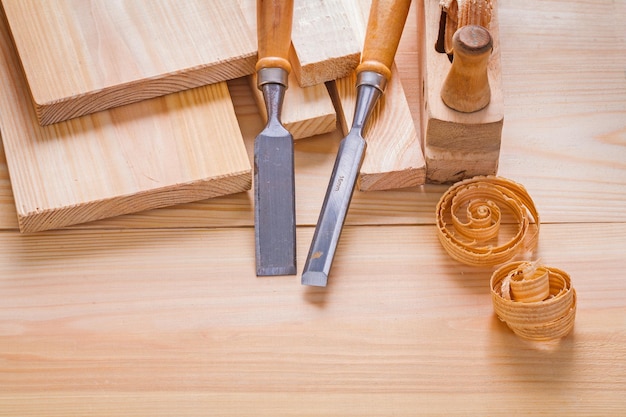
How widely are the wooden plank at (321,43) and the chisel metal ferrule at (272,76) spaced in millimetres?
27

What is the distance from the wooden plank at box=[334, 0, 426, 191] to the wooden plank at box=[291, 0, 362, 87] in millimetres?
29

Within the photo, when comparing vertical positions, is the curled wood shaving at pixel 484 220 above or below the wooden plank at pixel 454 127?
below

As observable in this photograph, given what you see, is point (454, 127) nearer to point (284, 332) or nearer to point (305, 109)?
point (305, 109)

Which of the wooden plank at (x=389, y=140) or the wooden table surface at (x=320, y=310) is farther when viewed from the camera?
the wooden plank at (x=389, y=140)

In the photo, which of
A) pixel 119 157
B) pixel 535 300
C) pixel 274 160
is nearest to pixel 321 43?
pixel 274 160

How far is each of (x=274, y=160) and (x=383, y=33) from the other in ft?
0.67

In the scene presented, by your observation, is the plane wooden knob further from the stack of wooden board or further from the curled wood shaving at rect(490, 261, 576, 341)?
the curled wood shaving at rect(490, 261, 576, 341)

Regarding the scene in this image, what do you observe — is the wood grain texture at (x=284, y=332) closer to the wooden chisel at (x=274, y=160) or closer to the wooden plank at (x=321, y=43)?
the wooden chisel at (x=274, y=160)

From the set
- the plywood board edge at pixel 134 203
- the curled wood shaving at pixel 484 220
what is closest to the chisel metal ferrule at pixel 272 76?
the plywood board edge at pixel 134 203

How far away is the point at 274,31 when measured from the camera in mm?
1028

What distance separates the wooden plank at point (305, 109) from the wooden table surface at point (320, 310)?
0.07ft

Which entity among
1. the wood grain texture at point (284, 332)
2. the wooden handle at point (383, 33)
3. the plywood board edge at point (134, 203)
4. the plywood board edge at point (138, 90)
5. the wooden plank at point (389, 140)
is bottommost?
the wood grain texture at point (284, 332)

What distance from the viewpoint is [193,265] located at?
1.00 m

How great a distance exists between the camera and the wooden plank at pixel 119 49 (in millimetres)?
1033
